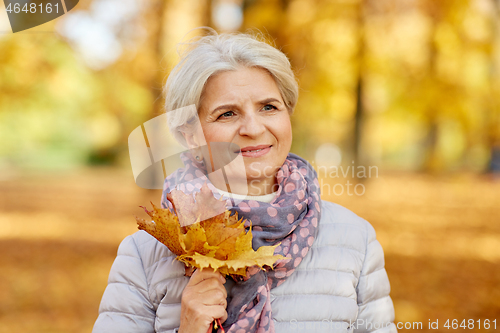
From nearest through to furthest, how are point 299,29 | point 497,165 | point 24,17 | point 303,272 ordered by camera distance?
point 303,272 < point 24,17 < point 299,29 < point 497,165

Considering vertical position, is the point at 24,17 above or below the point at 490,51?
above

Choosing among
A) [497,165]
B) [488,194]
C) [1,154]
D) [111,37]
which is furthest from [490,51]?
[1,154]

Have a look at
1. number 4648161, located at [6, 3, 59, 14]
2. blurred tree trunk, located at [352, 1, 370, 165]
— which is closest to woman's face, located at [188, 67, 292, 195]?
number 4648161, located at [6, 3, 59, 14]

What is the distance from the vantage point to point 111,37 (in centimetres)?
889

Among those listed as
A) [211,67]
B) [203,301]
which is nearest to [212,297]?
[203,301]

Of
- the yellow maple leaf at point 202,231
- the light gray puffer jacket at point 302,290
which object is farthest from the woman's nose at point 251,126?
the light gray puffer jacket at point 302,290

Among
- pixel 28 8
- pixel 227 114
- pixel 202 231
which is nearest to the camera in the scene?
pixel 202 231

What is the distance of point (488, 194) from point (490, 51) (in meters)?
6.86

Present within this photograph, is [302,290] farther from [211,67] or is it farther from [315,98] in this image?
[315,98]

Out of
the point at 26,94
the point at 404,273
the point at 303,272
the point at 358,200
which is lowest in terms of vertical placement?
the point at 358,200

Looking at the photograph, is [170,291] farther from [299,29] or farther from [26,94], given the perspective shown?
[26,94]

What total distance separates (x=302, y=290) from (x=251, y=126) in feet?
2.39

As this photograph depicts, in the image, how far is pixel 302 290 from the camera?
1.71 m

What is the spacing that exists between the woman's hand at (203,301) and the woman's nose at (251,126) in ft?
1.92
